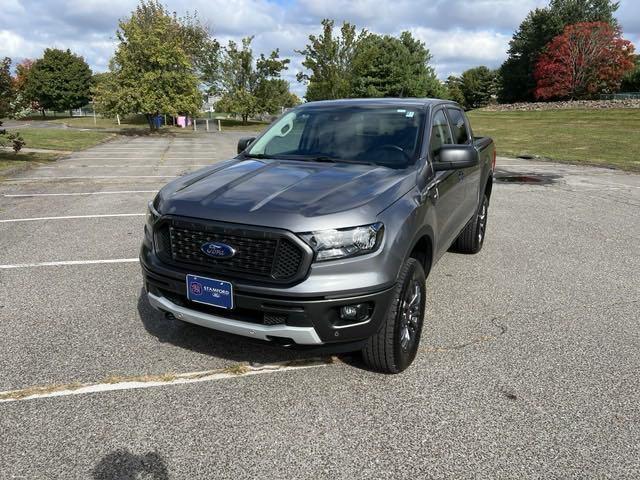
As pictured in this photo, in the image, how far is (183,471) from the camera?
7.71ft

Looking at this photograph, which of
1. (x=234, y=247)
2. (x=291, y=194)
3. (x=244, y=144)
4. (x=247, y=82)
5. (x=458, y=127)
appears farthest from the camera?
(x=247, y=82)

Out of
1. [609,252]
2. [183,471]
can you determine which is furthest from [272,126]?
[609,252]

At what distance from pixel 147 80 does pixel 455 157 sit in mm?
29472

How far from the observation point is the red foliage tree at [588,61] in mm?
52625

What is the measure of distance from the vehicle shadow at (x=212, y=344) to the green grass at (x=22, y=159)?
36.0 ft

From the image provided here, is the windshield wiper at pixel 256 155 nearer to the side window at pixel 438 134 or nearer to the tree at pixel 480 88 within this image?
the side window at pixel 438 134

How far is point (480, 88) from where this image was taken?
90.5m

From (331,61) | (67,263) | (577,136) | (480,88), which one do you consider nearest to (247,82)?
(331,61)

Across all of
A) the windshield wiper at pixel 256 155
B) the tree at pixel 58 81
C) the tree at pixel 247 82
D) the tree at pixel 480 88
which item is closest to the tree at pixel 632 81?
the tree at pixel 480 88

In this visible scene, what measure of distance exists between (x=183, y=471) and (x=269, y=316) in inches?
33.8

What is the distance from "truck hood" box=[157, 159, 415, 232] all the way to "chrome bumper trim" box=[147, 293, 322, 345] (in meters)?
0.55

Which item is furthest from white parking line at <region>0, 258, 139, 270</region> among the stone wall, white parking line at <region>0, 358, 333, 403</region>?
the stone wall

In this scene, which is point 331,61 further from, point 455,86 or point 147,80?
point 455,86

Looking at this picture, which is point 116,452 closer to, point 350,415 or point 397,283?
point 350,415
